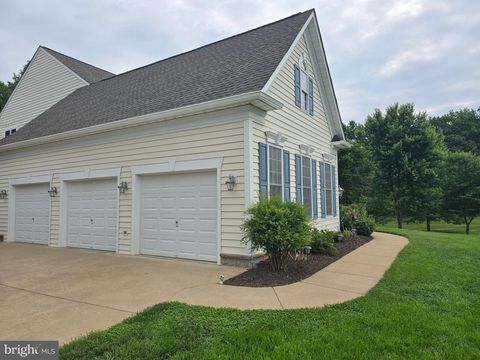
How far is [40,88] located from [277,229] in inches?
627

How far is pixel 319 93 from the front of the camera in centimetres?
1202

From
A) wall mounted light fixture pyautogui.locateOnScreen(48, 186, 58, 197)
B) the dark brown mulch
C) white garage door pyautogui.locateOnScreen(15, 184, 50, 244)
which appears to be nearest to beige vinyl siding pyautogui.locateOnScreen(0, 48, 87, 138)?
white garage door pyautogui.locateOnScreen(15, 184, 50, 244)

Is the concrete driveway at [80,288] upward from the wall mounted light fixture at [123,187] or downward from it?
downward

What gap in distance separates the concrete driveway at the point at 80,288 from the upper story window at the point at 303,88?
5993 millimetres

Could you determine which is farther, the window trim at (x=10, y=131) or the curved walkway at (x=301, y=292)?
the window trim at (x=10, y=131)

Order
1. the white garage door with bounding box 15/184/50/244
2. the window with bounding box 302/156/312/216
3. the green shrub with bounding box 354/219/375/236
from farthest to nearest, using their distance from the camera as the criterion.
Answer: the green shrub with bounding box 354/219/375/236 → the white garage door with bounding box 15/184/50/244 → the window with bounding box 302/156/312/216

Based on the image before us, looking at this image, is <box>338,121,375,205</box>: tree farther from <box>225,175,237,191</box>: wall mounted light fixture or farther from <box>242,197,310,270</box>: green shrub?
<box>242,197,310,270</box>: green shrub

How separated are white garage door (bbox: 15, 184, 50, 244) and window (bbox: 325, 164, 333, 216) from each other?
33.5 ft

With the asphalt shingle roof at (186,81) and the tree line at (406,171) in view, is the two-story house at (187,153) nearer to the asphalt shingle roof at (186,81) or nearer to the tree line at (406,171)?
the asphalt shingle roof at (186,81)

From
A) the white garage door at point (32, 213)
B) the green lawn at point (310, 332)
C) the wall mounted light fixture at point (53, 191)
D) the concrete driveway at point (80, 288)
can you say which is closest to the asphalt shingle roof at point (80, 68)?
the white garage door at point (32, 213)

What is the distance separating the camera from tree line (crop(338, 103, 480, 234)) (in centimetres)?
2159

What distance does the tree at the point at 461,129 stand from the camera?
137 ft

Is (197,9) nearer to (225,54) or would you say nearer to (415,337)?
(225,54)

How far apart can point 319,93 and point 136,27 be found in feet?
28.6
